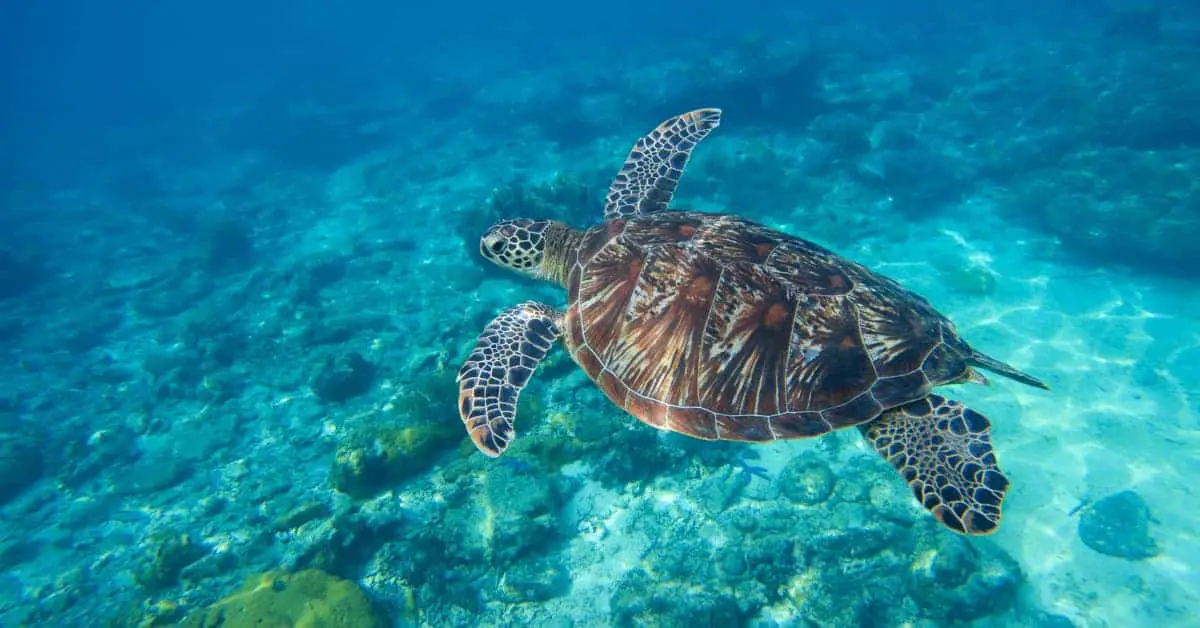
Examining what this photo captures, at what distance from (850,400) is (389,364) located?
8.66m

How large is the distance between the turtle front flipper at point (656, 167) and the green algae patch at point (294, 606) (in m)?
5.42

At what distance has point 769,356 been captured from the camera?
4.09 m

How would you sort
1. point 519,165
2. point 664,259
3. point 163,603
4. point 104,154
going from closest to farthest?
point 664,259, point 163,603, point 519,165, point 104,154

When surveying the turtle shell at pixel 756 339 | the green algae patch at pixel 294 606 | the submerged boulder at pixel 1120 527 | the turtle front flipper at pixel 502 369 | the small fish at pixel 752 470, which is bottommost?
the submerged boulder at pixel 1120 527

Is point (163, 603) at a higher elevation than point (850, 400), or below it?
below

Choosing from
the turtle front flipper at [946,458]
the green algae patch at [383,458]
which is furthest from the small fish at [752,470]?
the green algae patch at [383,458]

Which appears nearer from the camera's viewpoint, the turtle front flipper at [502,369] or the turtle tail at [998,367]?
the turtle tail at [998,367]

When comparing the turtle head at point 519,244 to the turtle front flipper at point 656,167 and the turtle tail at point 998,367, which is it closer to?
the turtle front flipper at point 656,167

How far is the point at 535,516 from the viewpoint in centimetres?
651

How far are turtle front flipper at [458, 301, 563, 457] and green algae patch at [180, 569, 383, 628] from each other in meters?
2.68

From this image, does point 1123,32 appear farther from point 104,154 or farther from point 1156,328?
point 104,154

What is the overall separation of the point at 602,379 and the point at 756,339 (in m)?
1.49

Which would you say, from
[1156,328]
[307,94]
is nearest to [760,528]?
[1156,328]

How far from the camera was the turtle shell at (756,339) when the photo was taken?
3.98 metres
